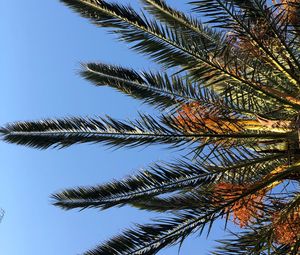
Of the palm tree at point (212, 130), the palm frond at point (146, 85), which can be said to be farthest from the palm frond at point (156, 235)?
the palm frond at point (146, 85)

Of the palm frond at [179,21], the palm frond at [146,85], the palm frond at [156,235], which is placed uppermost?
the palm frond at [179,21]

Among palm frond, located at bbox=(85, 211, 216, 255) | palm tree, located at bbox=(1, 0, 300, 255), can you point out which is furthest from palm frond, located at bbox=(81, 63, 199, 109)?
palm frond, located at bbox=(85, 211, 216, 255)

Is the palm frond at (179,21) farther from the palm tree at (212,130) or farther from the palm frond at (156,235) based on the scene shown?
the palm frond at (156,235)

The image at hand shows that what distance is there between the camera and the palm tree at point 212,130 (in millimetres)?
5918

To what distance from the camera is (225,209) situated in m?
5.96

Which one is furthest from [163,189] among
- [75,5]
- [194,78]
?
[75,5]

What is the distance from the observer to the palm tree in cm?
592

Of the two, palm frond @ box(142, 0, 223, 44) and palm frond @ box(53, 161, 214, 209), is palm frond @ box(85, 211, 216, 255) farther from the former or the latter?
palm frond @ box(142, 0, 223, 44)

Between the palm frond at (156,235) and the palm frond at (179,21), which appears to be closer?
the palm frond at (156,235)

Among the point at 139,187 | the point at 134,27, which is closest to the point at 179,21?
the point at 134,27

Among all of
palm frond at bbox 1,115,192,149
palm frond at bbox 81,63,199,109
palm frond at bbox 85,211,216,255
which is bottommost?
palm frond at bbox 85,211,216,255

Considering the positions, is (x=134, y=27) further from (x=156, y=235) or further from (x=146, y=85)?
(x=156, y=235)

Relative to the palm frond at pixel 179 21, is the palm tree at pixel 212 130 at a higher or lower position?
lower

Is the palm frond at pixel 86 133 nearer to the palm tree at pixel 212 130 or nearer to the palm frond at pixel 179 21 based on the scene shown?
the palm tree at pixel 212 130
